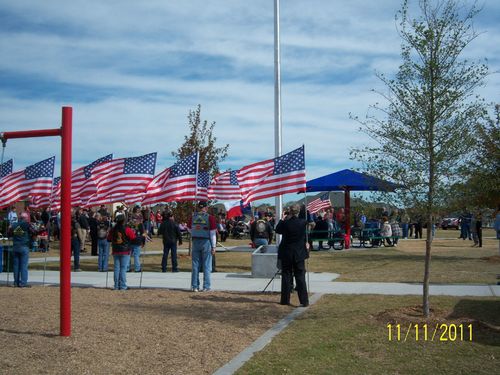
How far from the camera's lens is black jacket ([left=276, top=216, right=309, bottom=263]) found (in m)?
11.1

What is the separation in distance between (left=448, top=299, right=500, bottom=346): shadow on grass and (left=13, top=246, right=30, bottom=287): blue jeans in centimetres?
987

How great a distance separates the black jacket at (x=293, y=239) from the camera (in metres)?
11.1

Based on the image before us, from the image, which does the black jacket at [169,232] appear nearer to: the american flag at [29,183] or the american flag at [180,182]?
the american flag at [180,182]

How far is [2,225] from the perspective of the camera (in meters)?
23.3

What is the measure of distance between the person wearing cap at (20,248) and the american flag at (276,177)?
5379 millimetres

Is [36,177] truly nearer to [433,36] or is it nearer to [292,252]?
[292,252]

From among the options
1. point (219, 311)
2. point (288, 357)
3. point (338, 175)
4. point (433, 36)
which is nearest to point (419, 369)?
point (288, 357)

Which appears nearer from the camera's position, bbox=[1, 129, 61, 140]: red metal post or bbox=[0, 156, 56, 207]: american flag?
bbox=[1, 129, 61, 140]: red metal post

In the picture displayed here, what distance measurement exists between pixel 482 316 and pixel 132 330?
565 cm

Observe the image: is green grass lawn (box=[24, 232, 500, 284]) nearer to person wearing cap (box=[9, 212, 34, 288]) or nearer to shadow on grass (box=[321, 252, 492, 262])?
shadow on grass (box=[321, 252, 492, 262])

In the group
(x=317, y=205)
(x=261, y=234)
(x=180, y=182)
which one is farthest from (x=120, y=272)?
(x=317, y=205)

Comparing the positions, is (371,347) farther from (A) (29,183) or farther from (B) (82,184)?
(B) (82,184)

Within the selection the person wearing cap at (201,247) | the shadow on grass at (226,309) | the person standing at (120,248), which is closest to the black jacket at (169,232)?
the person standing at (120,248)

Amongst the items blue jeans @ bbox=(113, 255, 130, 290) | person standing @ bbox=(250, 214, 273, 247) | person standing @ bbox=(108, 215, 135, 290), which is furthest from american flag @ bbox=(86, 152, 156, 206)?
person standing @ bbox=(250, 214, 273, 247)
